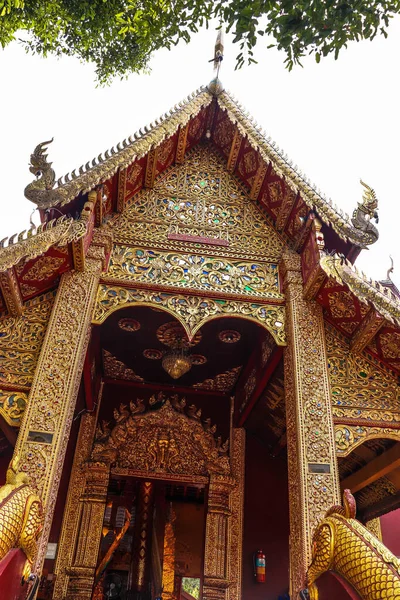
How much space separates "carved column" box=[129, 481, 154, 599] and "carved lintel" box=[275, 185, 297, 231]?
4.52 m

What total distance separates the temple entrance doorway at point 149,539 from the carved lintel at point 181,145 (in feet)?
13.9

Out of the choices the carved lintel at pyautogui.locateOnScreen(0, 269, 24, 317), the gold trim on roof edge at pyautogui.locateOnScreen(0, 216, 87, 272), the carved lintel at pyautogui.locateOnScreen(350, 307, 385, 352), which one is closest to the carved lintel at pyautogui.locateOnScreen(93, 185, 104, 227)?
the gold trim on roof edge at pyautogui.locateOnScreen(0, 216, 87, 272)

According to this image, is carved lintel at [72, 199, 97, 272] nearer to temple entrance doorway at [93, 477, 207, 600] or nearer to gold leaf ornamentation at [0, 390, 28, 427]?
gold leaf ornamentation at [0, 390, 28, 427]

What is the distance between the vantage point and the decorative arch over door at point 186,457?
5.83m

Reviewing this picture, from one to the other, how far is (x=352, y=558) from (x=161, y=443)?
3.85 m

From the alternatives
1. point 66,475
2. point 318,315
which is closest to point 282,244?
point 318,315

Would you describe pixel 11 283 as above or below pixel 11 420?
above

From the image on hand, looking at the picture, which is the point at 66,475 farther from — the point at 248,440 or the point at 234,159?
the point at 234,159

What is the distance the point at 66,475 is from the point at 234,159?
4335mm

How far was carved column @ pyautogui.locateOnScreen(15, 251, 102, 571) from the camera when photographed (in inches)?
131

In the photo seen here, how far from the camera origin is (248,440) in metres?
6.70

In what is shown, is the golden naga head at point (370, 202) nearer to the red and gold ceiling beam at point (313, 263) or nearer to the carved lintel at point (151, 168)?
the red and gold ceiling beam at point (313, 263)

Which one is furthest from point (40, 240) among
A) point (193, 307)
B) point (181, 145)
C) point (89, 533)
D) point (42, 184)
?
point (89, 533)

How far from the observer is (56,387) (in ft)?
12.1
